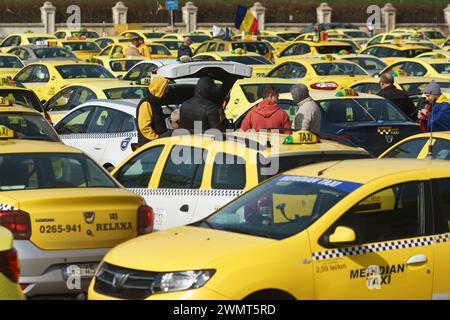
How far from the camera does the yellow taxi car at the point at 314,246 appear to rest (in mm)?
7867

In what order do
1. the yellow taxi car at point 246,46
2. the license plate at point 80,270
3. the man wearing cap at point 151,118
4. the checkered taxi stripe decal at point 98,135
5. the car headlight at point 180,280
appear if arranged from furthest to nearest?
the yellow taxi car at point 246,46 < the checkered taxi stripe decal at point 98,135 < the man wearing cap at point 151,118 < the license plate at point 80,270 < the car headlight at point 180,280

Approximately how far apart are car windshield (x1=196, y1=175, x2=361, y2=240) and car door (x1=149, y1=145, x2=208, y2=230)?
153 centimetres

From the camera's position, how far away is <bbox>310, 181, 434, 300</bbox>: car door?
8102 millimetres

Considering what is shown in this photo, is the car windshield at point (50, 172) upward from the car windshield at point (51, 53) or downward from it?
upward

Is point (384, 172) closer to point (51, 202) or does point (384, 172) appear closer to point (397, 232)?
point (397, 232)

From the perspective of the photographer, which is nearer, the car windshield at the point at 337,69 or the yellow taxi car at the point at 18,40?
the car windshield at the point at 337,69

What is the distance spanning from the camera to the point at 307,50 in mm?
35812

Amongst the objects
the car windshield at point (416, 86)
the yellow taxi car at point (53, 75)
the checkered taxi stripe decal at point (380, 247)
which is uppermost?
the checkered taxi stripe decal at point (380, 247)

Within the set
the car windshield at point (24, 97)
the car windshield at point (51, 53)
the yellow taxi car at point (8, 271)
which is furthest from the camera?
the car windshield at point (51, 53)

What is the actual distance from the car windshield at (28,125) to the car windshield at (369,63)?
58.2 feet

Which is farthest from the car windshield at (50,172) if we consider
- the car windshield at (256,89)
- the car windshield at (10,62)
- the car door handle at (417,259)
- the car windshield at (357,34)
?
the car windshield at (357,34)

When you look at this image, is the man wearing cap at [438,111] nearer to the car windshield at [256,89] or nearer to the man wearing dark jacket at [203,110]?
the man wearing dark jacket at [203,110]

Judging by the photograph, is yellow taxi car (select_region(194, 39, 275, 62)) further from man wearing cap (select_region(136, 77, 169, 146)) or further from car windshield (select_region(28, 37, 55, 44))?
man wearing cap (select_region(136, 77, 169, 146))

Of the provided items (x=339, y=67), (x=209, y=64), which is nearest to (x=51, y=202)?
(x=209, y=64)
